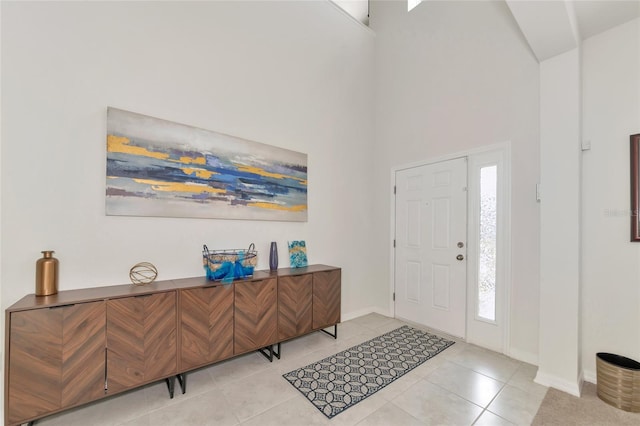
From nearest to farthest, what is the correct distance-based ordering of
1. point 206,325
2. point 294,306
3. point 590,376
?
point 206,325 → point 590,376 → point 294,306

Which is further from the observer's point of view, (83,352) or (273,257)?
(273,257)

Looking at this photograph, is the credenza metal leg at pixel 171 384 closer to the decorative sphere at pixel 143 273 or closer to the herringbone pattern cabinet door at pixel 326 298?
the decorative sphere at pixel 143 273

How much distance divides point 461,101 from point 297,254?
2658mm

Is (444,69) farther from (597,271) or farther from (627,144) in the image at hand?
(597,271)

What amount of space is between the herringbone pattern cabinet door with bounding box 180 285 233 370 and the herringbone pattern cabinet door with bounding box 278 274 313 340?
0.52 meters

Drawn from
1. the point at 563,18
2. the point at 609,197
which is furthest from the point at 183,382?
the point at 563,18

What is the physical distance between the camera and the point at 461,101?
3.22 metres

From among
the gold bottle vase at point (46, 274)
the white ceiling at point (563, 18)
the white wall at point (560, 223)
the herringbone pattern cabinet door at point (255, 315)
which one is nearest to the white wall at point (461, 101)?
the white wall at point (560, 223)

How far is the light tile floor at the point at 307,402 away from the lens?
183 cm

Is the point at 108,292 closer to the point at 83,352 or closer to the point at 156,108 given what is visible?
the point at 83,352

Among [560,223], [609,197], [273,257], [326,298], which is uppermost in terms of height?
[609,197]

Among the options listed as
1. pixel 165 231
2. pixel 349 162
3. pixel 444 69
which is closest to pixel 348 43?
pixel 444 69

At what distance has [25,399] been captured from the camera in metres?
1.56

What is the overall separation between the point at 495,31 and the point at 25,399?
193 inches
